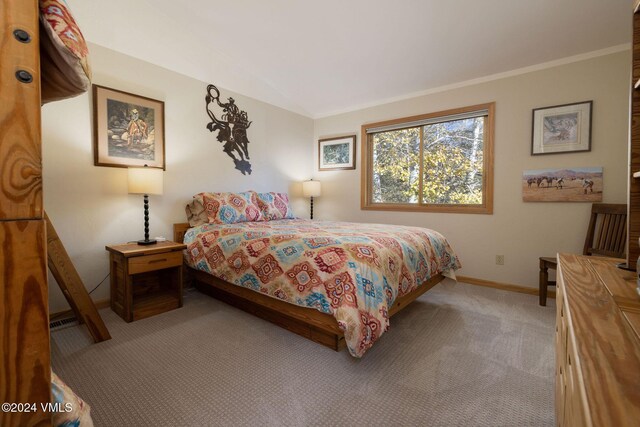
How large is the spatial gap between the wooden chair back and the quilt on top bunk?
124cm

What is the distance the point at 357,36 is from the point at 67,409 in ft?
10.7

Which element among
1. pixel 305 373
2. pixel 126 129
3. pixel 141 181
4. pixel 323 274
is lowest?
pixel 305 373

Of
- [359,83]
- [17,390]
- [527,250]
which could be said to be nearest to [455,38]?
[359,83]

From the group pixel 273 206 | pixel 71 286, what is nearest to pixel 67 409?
pixel 71 286

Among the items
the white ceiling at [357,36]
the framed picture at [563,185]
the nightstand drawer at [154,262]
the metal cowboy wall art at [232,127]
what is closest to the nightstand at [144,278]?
the nightstand drawer at [154,262]

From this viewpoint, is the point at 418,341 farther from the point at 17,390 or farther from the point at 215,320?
the point at 17,390

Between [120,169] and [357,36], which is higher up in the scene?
[357,36]

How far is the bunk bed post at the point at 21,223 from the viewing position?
1.47 feet

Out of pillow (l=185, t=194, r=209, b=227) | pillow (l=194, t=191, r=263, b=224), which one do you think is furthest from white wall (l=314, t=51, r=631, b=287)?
pillow (l=185, t=194, r=209, b=227)

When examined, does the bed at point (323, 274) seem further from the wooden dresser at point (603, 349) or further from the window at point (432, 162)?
the window at point (432, 162)

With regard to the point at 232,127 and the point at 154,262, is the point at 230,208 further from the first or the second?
the point at 232,127

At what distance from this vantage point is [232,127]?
12.1ft

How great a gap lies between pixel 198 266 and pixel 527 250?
3.39 meters

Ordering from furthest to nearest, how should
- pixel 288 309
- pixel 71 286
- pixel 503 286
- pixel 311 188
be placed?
pixel 311 188 → pixel 503 286 → pixel 288 309 → pixel 71 286
